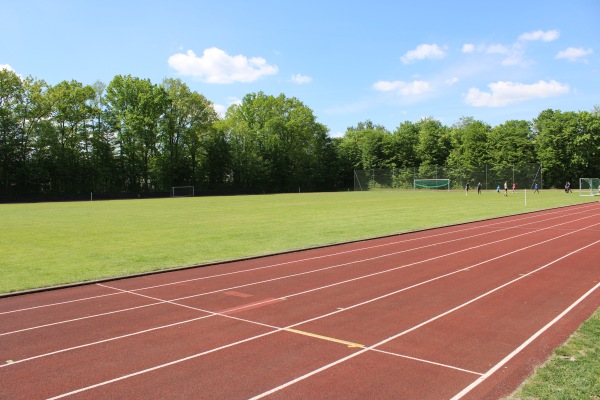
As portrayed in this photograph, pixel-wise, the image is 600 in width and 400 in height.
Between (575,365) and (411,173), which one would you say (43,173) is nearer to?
(411,173)

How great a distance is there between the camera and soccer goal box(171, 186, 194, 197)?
68.2 m

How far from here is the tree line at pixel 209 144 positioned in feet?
195

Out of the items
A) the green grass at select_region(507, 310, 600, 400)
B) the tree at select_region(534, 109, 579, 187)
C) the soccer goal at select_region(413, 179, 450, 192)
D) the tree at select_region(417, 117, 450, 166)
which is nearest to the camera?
the green grass at select_region(507, 310, 600, 400)

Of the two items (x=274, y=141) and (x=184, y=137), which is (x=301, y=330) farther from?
(x=274, y=141)

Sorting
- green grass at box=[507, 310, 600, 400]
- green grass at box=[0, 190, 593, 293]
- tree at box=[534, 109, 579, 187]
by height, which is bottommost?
green grass at box=[507, 310, 600, 400]

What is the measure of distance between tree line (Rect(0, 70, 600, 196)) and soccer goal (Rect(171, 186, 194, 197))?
4.53 feet

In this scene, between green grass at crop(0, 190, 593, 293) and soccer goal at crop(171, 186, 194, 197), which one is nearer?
green grass at crop(0, 190, 593, 293)

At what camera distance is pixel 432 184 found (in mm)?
76562

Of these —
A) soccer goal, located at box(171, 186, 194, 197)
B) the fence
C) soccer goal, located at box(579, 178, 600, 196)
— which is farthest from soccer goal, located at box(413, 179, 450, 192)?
soccer goal, located at box(171, 186, 194, 197)

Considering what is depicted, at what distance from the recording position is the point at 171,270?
10812mm

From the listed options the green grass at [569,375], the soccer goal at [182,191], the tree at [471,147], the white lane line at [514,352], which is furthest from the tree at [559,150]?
the green grass at [569,375]

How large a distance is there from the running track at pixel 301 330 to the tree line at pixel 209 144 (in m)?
58.1

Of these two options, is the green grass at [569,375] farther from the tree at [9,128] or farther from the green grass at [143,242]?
the tree at [9,128]

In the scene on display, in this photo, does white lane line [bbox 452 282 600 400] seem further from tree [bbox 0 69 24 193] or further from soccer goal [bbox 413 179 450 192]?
soccer goal [bbox 413 179 450 192]
